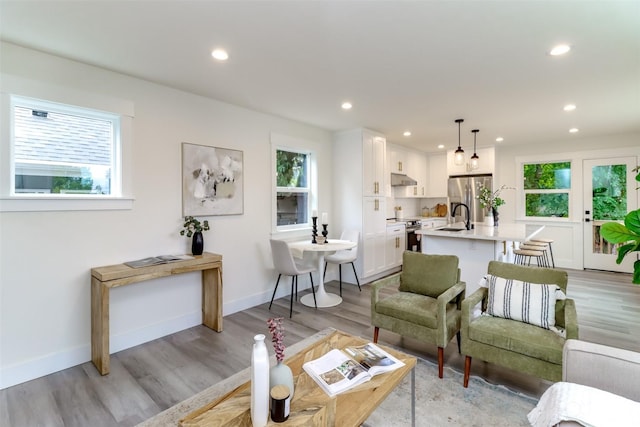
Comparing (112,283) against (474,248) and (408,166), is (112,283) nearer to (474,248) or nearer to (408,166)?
(474,248)

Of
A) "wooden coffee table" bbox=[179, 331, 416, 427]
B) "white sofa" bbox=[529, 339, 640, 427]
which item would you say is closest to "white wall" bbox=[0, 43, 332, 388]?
"wooden coffee table" bbox=[179, 331, 416, 427]

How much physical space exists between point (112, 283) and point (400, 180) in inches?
204

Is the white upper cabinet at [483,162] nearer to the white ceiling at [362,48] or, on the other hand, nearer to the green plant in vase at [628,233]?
the white ceiling at [362,48]

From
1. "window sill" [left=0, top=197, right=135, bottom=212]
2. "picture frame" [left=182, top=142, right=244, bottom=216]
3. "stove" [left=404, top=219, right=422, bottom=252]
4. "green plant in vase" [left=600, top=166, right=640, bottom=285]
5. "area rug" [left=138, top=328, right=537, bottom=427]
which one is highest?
"picture frame" [left=182, top=142, right=244, bottom=216]

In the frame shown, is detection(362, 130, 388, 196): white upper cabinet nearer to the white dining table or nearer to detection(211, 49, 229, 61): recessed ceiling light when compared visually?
the white dining table

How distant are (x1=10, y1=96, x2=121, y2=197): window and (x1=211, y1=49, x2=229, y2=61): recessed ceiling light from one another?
1.13 metres

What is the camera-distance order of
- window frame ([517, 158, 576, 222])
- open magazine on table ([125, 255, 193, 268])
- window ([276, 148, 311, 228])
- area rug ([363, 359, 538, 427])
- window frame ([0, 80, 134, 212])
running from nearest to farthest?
area rug ([363, 359, 538, 427]), window frame ([0, 80, 134, 212]), open magazine on table ([125, 255, 193, 268]), window ([276, 148, 311, 228]), window frame ([517, 158, 576, 222])

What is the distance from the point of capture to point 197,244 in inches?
123

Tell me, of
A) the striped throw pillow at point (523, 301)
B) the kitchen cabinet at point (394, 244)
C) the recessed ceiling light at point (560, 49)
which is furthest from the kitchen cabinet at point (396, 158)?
the striped throw pillow at point (523, 301)

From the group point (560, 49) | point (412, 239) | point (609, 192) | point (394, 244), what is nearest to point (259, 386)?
point (560, 49)

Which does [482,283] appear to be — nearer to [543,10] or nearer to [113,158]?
[543,10]

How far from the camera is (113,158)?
9.16 ft

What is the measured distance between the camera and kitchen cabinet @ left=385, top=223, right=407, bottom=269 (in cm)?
538

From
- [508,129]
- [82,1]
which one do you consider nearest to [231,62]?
[82,1]
